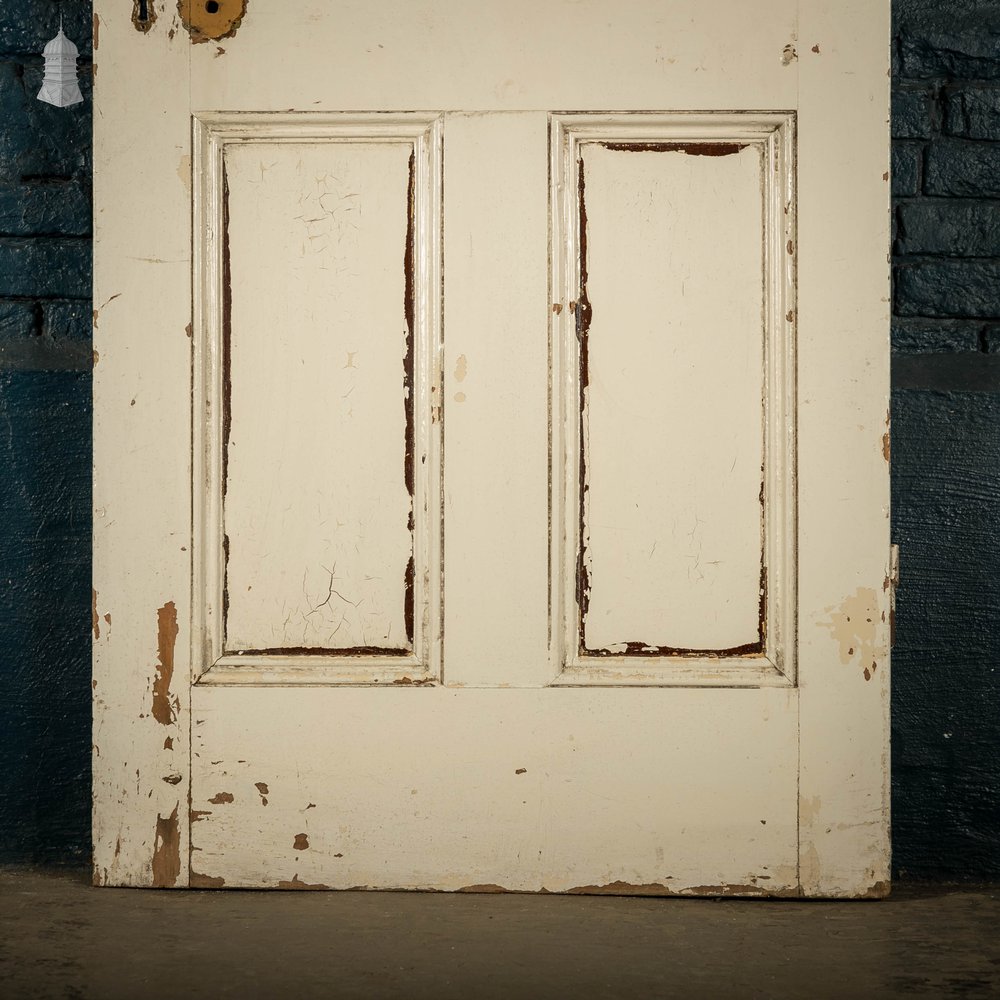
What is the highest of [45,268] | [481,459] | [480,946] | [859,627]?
[45,268]

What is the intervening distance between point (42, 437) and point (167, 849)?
0.82 metres

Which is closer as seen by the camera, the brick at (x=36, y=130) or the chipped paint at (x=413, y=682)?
the chipped paint at (x=413, y=682)

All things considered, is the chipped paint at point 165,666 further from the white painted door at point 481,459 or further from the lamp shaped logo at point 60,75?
the lamp shaped logo at point 60,75

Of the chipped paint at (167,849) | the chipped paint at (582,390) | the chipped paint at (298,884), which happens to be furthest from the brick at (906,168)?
the chipped paint at (167,849)

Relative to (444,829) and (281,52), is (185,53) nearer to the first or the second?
(281,52)

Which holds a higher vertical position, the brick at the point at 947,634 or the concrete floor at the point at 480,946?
the brick at the point at 947,634

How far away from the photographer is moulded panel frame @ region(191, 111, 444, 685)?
5.10 ft

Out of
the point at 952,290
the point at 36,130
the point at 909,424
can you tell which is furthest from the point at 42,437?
the point at 952,290

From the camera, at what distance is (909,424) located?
5.76 ft

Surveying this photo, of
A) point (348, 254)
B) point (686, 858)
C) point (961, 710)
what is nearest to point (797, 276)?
point (348, 254)

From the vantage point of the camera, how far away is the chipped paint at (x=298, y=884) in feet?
5.16

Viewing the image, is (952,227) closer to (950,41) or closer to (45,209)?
(950,41)

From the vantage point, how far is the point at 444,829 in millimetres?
1564

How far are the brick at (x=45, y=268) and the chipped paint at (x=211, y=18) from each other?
468mm
